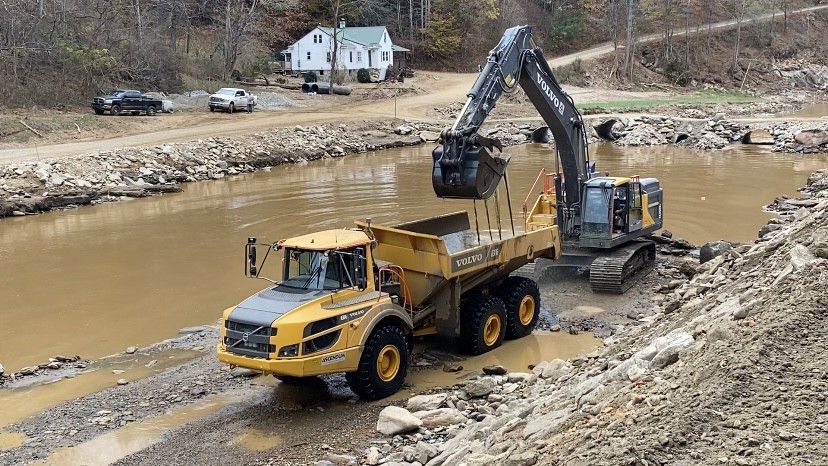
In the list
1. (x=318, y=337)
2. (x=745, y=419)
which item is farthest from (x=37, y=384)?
(x=745, y=419)

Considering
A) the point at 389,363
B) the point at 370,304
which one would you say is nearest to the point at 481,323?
the point at 389,363

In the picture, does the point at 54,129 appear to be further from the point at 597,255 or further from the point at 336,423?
the point at 336,423

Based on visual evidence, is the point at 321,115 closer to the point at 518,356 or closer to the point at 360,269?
the point at 518,356

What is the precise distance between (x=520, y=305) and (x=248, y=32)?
50.3m

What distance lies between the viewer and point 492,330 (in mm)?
13414

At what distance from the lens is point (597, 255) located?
56.7ft

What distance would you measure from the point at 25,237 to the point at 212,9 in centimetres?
4326

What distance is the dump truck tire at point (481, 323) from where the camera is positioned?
12.9 metres

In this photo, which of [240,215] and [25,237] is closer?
[25,237]

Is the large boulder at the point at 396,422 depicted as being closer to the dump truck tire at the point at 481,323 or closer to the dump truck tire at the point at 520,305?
the dump truck tire at the point at 481,323

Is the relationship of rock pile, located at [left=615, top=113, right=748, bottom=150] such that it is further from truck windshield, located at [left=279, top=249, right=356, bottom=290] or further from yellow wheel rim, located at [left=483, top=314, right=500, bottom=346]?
truck windshield, located at [left=279, top=249, right=356, bottom=290]

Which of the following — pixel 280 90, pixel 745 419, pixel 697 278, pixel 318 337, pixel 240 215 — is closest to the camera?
pixel 745 419

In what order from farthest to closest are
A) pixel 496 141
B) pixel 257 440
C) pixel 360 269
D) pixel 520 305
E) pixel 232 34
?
pixel 232 34 → pixel 520 305 → pixel 496 141 → pixel 360 269 → pixel 257 440

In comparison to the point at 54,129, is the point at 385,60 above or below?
above
